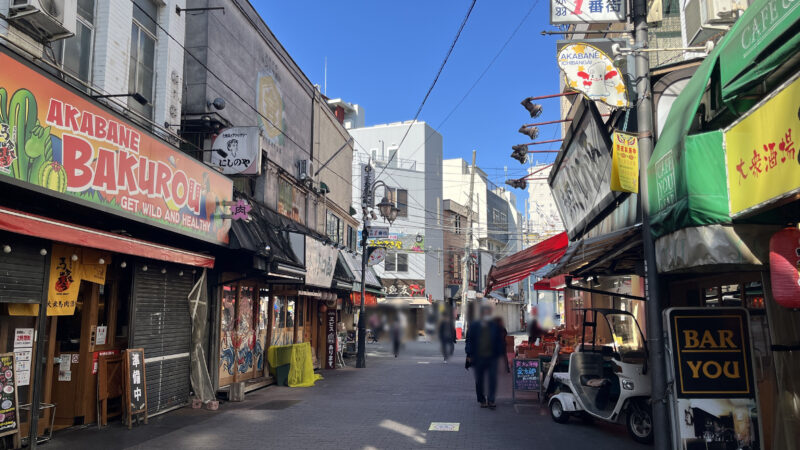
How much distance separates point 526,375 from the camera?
1216cm

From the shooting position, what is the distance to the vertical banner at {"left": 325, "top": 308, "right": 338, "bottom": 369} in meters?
19.7

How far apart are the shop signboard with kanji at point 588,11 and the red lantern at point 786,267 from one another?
Result: 4.45 metres

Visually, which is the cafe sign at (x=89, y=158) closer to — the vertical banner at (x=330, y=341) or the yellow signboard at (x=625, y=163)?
the yellow signboard at (x=625, y=163)

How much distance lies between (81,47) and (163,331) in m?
5.12

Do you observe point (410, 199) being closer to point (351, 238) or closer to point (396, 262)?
point (396, 262)

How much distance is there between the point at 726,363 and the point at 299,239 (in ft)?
36.0

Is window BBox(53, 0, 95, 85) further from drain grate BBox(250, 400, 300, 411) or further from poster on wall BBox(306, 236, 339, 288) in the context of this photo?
poster on wall BBox(306, 236, 339, 288)

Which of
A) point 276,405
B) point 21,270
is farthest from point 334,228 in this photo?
point 21,270

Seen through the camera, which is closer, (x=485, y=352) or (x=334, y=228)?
(x=485, y=352)

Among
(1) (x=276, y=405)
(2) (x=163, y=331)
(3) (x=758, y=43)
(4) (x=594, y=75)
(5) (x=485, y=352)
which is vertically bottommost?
(1) (x=276, y=405)

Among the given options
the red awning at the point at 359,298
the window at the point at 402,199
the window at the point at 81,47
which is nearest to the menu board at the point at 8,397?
the window at the point at 81,47

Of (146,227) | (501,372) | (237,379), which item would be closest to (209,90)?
(146,227)

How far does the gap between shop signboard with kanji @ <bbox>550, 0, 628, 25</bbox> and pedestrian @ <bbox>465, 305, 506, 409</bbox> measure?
19.3 ft

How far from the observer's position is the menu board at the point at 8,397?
6.95 metres
